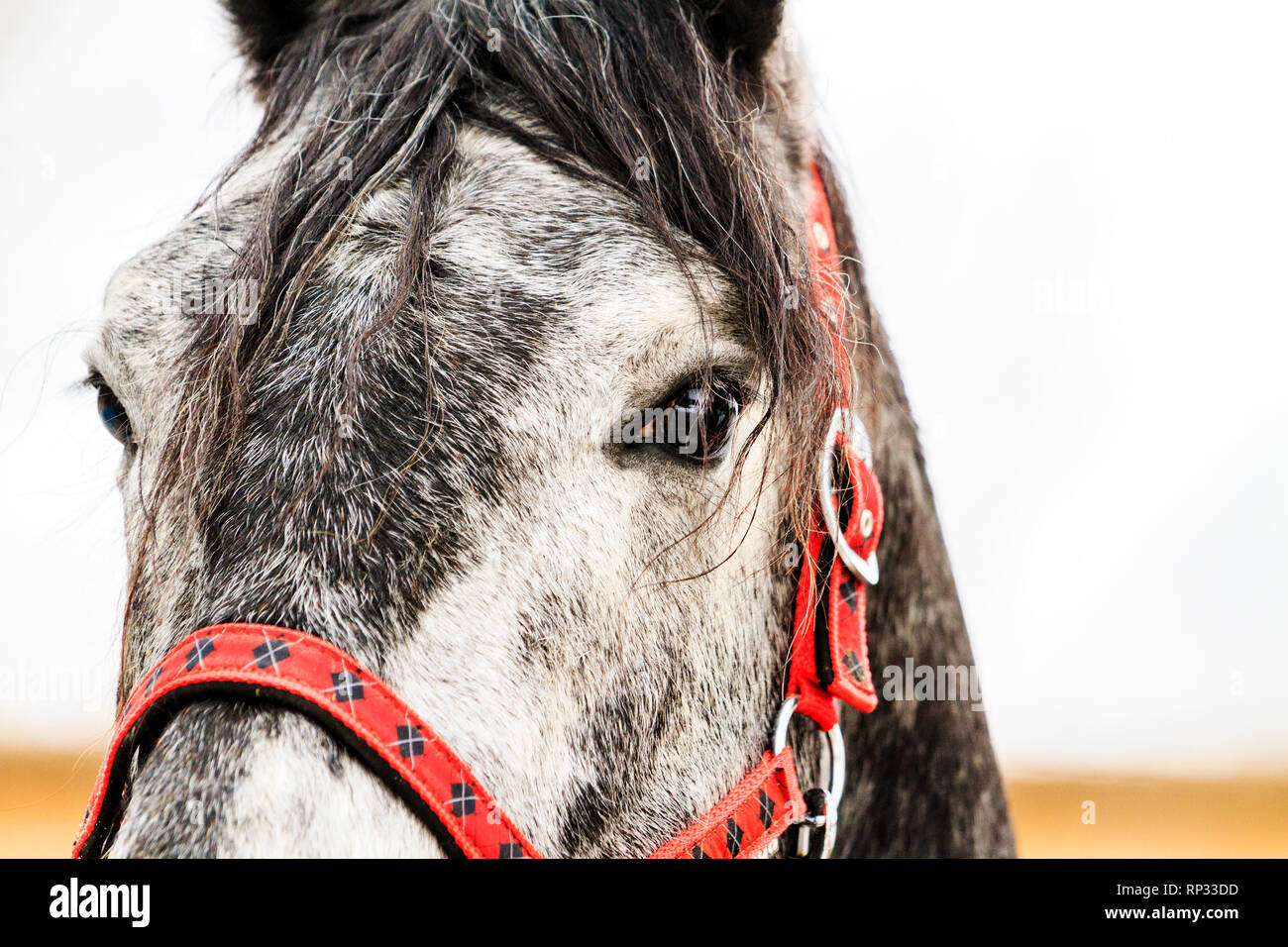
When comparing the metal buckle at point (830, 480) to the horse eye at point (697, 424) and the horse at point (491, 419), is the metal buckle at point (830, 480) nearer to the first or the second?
the horse at point (491, 419)

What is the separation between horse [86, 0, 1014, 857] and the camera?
3.31 ft

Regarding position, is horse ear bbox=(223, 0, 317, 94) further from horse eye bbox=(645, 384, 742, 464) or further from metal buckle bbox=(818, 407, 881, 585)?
metal buckle bbox=(818, 407, 881, 585)

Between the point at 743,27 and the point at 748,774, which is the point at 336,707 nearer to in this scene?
the point at 748,774

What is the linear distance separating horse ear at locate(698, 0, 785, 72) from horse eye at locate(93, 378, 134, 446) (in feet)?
3.75

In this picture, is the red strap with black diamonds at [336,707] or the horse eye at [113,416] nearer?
the red strap with black diamonds at [336,707]

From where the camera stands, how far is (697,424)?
1.24 m

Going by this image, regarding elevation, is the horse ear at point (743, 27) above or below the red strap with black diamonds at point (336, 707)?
above

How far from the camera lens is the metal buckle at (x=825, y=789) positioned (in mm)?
1367

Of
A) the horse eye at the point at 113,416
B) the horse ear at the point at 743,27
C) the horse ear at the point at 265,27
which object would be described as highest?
the horse ear at the point at 265,27

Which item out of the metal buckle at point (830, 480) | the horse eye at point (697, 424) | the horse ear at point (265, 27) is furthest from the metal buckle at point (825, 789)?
the horse ear at point (265, 27)

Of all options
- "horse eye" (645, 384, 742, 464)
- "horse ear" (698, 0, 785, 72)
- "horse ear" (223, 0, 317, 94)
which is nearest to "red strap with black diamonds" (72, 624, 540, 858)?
"horse eye" (645, 384, 742, 464)

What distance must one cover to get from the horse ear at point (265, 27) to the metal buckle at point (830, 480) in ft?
4.24

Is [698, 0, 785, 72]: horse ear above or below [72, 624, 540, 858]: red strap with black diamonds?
above

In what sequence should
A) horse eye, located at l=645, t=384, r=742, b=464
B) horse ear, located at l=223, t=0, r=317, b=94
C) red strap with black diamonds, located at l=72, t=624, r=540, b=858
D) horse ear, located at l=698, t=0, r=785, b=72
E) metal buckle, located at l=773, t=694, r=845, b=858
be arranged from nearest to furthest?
red strap with black diamonds, located at l=72, t=624, r=540, b=858 < horse eye, located at l=645, t=384, r=742, b=464 < metal buckle, located at l=773, t=694, r=845, b=858 < horse ear, located at l=698, t=0, r=785, b=72 < horse ear, located at l=223, t=0, r=317, b=94
